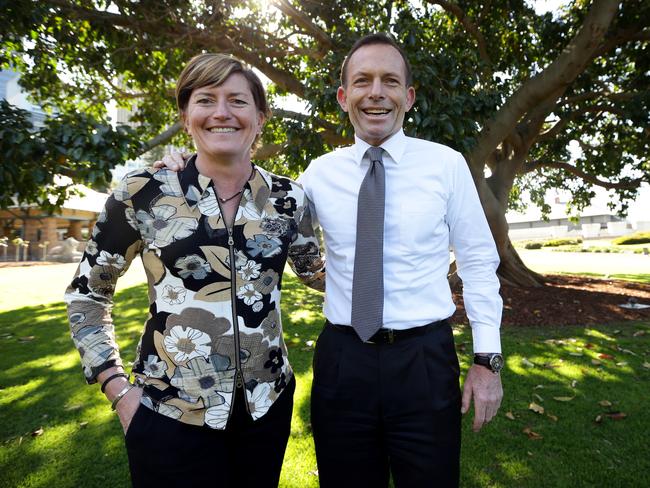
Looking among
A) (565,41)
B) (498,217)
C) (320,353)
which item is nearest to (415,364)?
(320,353)

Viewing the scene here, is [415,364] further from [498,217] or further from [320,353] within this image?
[498,217]

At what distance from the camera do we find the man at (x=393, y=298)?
200cm

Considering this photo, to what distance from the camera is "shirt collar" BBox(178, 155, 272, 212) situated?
6.22 feet

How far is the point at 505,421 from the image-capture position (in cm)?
405

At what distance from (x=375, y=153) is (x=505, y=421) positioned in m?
3.16

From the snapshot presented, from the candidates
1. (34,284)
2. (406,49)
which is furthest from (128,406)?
(34,284)

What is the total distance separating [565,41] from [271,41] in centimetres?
698

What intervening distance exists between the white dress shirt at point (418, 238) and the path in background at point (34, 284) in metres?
9.51

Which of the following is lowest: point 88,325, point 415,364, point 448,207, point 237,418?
point 237,418

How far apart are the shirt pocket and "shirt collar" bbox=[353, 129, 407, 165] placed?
272mm

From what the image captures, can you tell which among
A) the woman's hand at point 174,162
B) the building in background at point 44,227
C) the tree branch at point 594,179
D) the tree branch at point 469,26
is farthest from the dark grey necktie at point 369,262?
the building in background at point 44,227

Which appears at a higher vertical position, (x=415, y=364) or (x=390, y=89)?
(x=390, y=89)

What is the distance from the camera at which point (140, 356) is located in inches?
71.9

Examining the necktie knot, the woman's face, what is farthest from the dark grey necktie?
the woman's face
